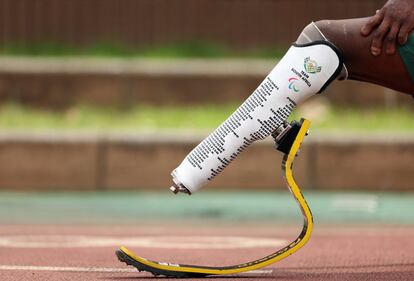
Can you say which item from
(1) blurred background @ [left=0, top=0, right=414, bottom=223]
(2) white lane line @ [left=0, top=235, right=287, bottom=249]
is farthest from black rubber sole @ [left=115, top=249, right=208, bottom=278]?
(1) blurred background @ [left=0, top=0, right=414, bottom=223]

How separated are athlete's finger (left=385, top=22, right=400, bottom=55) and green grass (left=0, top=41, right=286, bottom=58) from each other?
8122 millimetres

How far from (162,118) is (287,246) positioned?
23.7 feet

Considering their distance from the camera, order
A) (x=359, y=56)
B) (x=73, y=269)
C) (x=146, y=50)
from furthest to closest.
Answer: (x=146, y=50), (x=73, y=269), (x=359, y=56)

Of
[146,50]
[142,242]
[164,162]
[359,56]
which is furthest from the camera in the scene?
[146,50]

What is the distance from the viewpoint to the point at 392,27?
14.9 feet

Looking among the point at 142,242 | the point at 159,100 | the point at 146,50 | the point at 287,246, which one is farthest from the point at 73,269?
the point at 146,50

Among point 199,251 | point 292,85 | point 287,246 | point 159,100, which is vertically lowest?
point 159,100

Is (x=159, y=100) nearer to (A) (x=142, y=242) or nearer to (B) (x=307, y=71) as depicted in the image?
(A) (x=142, y=242)

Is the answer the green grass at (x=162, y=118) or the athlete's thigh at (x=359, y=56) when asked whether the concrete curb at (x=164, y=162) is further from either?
the athlete's thigh at (x=359, y=56)

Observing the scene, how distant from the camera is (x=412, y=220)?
858 centimetres

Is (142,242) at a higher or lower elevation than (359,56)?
lower

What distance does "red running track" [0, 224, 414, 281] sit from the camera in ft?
15.9

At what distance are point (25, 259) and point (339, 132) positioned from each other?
5.91 metres

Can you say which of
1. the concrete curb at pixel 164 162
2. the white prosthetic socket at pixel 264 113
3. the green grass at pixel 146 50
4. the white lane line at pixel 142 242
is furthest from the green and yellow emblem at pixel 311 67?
the green grass at pixel 146 50
